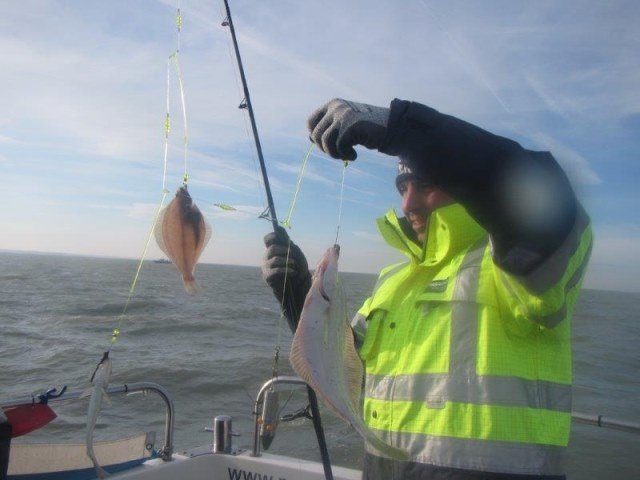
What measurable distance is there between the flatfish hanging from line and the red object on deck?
1.50 meters

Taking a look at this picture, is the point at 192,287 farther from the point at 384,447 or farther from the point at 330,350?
the point at 384,447

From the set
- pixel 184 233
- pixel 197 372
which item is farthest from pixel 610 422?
Answer: pixel 197 372

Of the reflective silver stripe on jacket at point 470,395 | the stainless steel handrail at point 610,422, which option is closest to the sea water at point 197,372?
the reflective silver stripe on jacket at point 470,395

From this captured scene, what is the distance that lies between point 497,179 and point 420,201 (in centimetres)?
97

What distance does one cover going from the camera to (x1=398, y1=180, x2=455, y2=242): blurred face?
2.72 metres

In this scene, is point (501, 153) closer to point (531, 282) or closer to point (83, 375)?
point (531, 282)

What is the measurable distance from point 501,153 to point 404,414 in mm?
1165

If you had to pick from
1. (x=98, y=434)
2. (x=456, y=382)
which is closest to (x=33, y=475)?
(x=456, y=382)

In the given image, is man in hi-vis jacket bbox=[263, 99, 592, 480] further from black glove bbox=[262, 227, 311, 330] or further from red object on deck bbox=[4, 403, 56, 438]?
red object on deck bbox=[4, 403, 56, 438]

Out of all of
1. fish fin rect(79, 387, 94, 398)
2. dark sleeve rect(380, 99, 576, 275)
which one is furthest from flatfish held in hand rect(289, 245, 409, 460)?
fish fin rect(79, 387, 94, 398)

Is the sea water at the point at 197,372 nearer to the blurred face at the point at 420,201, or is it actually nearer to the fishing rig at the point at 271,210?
the fishing rig at the point at 271,210

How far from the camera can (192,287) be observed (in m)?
3.15

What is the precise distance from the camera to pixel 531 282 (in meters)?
1.88

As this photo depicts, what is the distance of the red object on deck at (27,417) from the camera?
139 inches
